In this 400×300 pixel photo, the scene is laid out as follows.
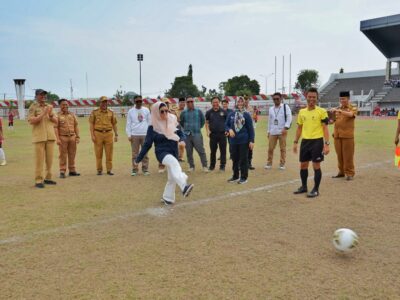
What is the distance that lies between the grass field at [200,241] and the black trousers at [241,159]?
0.30 metres

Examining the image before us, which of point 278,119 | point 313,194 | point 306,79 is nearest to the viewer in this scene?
point 313,194

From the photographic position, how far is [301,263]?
4.17 meters

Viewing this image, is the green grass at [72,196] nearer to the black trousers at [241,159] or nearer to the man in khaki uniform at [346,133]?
the black trousers at [241,159]

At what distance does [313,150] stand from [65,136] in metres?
5.75

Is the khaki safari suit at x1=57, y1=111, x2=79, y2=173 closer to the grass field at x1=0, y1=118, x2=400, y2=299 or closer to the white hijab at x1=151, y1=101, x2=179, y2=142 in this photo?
the grass field at x1=0, y1=118, x2=400, y2=299

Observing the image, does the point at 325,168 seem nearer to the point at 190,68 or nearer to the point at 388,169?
the point at 388,169

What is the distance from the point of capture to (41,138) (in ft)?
27.4

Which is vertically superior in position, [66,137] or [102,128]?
[102,128]

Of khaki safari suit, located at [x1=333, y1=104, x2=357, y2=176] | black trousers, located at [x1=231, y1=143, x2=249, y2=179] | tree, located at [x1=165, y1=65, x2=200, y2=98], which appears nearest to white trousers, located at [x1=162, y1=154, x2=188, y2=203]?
black trousers, located at [x1=231, y1=143, x2=249, y2=179]

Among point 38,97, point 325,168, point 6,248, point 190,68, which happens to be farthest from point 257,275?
point 190,68

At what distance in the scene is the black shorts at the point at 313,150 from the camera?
712cm

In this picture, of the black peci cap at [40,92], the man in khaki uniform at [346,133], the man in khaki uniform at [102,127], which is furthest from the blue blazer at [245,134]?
the black peci cap at [40,92]

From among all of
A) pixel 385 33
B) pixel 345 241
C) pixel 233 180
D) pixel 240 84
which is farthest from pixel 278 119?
pixel 240 84

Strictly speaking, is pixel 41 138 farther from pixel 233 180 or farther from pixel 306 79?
pixel 306 79
